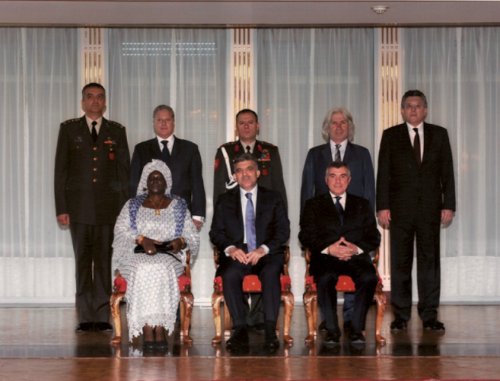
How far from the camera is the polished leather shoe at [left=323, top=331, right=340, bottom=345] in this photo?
7422 mm

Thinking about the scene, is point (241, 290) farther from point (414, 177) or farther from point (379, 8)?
point (379, 8)

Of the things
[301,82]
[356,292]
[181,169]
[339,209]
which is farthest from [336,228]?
[301,82]

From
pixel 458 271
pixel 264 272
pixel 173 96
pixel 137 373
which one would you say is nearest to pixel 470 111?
pixel 458 271

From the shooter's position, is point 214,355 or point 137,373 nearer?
point 137,373

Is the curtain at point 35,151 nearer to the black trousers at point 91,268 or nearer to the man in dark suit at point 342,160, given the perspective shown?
the black trousers at point 91,268

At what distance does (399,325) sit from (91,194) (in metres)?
2.48

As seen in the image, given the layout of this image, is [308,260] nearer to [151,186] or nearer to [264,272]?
[264,272]

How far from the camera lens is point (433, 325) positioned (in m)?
8.09

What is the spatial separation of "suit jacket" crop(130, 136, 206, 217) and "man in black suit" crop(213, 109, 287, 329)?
0.14m

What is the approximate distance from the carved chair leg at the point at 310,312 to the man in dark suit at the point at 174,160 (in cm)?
114

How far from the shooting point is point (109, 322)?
8.38 m

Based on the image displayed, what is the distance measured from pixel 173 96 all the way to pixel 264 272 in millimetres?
2810

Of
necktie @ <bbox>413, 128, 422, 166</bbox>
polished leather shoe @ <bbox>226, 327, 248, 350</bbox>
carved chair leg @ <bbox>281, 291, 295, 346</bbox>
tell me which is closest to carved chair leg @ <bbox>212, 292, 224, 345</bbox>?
polished leather shoe @ <bbox>226, 327, 248, 350</bbox>

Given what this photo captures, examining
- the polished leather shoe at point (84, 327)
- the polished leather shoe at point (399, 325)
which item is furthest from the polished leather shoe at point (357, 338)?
the polished leather shoe at point (84, 327)
